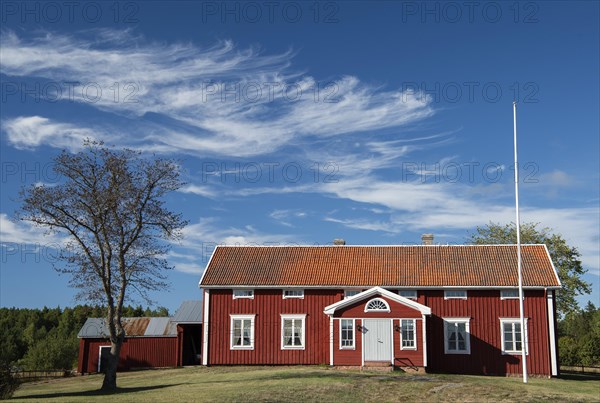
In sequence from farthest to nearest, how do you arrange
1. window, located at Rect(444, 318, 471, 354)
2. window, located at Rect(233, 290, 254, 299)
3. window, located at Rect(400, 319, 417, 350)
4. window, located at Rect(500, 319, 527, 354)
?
window, located at Rect(233, 290, 254, 299) → window, located at Rect(444, 318, 471, 354) → window, located at Rect(500, 319, 527, 354) → window, located at Rect(400, 319, 417, 350)

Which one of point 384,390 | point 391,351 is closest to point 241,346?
point 391,351

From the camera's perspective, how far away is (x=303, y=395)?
23.5m

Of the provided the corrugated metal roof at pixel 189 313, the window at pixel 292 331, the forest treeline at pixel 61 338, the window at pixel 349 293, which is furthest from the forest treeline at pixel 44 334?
the window at pixel 349 293

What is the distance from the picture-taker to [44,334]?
91.0m

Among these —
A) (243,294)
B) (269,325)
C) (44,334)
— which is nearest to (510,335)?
(269,325)

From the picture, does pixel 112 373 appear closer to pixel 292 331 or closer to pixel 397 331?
pixel 292 331

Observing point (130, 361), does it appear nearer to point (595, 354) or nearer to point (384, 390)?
point (384, 390)

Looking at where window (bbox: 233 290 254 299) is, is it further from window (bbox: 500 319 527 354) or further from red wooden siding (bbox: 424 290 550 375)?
window (bbox: 500 319 527 354)

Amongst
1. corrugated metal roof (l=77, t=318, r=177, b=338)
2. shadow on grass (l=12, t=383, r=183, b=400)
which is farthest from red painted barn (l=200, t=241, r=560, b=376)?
shadow on grass (l=12, t=383, r=183, b=400)

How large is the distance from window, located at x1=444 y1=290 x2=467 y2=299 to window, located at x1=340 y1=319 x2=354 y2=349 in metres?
Answer: 5.75

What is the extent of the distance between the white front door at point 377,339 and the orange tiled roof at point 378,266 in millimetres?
2983

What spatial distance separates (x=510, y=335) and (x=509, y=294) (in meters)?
2.18

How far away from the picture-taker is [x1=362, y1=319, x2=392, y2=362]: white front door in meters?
34.4

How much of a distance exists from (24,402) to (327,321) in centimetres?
1734
